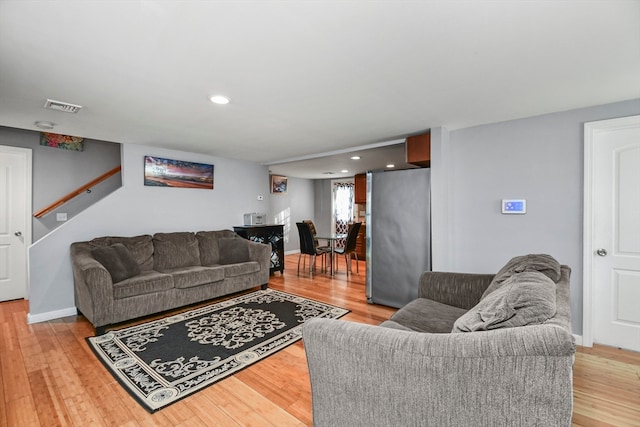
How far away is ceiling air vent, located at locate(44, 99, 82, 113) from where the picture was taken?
246cm

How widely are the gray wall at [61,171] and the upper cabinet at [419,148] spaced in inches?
177

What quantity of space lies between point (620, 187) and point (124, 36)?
3.98m

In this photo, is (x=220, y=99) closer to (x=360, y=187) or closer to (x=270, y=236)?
(x=270, y=236)

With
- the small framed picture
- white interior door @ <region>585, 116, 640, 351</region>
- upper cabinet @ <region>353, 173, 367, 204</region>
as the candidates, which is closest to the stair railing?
the small framed picture

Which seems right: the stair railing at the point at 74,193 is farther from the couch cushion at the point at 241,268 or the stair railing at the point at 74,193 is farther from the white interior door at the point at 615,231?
the white interior door at the point at 615,231

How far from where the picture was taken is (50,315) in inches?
131

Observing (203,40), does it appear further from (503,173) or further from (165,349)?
(503,173)

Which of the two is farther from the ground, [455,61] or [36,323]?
[455,61]

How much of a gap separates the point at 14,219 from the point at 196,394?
4154 mm

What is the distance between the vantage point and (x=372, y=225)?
12.7ft

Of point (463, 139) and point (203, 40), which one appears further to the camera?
point (463, 139)

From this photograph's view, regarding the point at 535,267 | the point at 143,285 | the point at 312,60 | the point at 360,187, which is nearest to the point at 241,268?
the point at 143,285

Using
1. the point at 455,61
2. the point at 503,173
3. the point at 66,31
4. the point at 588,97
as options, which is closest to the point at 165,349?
the point at 66,31

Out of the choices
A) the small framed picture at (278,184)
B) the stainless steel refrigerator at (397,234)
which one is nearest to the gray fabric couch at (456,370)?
the stainless steel refrigerator at (397,234)
